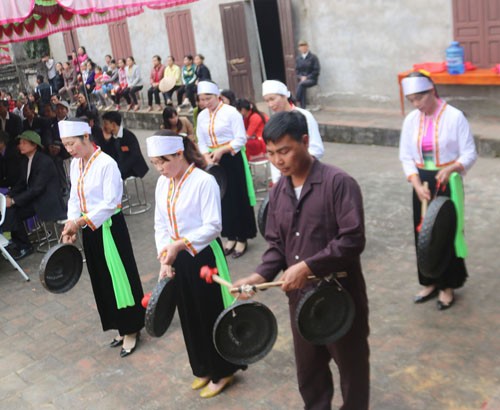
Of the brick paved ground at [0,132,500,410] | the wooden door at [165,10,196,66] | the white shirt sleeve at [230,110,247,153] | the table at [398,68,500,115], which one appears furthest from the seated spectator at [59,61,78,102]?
A: the white shirt sleeve at [230,110,247,153]

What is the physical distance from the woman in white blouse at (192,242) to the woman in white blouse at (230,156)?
2.27m

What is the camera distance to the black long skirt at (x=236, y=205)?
6841mm

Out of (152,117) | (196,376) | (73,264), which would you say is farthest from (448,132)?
(152,117)

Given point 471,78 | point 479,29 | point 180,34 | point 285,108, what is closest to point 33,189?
point 285,108

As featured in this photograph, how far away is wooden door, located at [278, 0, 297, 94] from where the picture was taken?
13.2 meters

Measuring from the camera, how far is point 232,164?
6828mm

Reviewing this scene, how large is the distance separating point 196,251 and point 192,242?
3.1 inches

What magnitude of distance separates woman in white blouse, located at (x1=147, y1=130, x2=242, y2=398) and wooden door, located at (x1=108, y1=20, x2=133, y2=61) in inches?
600

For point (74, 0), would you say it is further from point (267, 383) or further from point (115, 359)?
point (267, 383)

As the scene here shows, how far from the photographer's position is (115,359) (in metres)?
5.09

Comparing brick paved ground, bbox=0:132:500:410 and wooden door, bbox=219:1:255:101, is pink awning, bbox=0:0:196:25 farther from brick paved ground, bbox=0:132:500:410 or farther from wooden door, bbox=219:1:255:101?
wooden door, bbox=219:1:255:101

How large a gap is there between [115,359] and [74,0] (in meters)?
4.31

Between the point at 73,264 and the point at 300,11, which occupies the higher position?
the point at 300,11

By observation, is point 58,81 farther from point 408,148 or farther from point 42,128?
point 408,148
